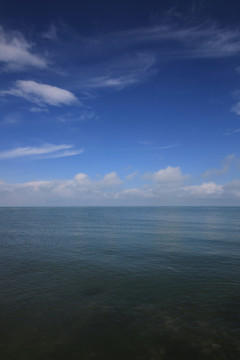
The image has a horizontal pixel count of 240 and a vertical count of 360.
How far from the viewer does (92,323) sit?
1852 cm

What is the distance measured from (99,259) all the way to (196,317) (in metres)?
23.8

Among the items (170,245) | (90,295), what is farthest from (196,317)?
(170,245)

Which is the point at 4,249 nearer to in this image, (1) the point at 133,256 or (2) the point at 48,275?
(2) the point at 48,275

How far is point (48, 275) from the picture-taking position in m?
31.2

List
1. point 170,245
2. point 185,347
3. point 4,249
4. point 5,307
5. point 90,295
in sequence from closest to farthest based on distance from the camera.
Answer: point 185,347
point 5,307
point 90,295
point 4,249
point 170,245

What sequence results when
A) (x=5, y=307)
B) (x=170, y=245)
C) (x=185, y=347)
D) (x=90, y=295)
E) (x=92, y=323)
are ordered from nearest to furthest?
(x=185, y=347) → (x=92, y=323) → (x=5, y=307) → (x=90, y=295) → (x=170, y=245)

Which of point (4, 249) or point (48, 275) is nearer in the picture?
point (48, 275)

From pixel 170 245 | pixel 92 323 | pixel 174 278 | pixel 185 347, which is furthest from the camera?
pixel 170 245

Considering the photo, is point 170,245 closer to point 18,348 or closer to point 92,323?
point 92,323

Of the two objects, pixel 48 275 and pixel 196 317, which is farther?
pixel 48 275

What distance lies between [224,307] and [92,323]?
1356cm

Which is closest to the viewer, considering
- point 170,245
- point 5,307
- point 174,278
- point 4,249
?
point 5,307

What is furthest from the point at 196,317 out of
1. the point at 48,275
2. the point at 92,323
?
the point at 48,275

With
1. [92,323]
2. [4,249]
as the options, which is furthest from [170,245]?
[4,249]
